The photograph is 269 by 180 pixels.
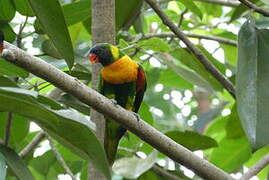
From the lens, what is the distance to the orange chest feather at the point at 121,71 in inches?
80.7

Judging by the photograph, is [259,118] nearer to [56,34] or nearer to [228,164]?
[56,34]

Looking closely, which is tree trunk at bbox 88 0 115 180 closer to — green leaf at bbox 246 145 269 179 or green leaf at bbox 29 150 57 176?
green leaf at bbox 29 150 57 176

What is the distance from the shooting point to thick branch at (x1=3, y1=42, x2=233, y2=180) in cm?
98

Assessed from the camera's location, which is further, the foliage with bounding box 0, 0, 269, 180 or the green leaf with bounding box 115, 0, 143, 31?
the green leaf with bounding box 115, 0, 143, 31

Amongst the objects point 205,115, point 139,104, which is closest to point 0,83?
point 139,104

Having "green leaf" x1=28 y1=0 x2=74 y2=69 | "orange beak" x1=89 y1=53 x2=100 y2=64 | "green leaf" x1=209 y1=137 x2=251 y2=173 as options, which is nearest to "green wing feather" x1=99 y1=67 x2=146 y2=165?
"orange beak" x1=89 y1=53 x2=100 y2=64

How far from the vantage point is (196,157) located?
1299 mm

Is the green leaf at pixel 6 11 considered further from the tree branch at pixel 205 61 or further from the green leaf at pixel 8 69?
the tree branch at pixel 205 61

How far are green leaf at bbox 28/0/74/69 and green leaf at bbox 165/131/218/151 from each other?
0.69 m

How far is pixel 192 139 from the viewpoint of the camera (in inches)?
71.7

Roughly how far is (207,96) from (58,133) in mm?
2606

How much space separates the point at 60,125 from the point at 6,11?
61 cm

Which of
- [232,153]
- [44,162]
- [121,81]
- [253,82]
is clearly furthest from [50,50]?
[232,153]

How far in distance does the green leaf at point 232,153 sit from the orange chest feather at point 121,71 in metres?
0.53
